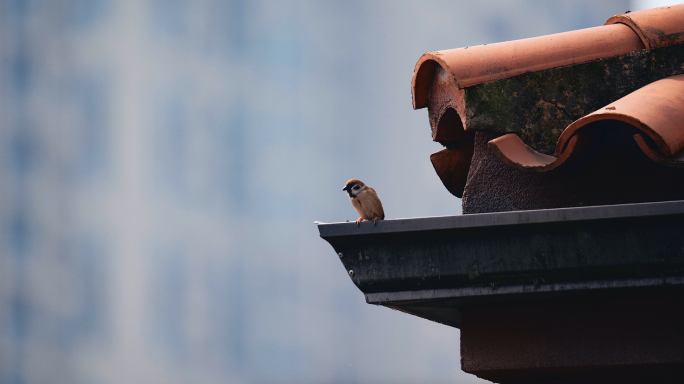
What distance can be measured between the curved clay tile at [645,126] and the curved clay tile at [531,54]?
304 mm

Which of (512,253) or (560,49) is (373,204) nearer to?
(560,49)

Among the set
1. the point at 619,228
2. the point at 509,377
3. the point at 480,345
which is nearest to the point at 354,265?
→ the point at 480,345

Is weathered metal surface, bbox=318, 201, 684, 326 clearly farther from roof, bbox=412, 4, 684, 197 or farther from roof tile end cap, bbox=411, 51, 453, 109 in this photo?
roof tile end cap, bbox=411, 51, 453, 109

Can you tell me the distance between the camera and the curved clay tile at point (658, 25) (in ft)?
8.86

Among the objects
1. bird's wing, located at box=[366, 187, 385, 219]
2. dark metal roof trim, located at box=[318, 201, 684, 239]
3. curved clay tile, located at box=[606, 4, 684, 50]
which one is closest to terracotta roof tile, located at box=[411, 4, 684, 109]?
curved clay tile, located at box=[606, 4, 684, 50]

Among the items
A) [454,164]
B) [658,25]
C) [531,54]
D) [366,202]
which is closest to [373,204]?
[366,202]

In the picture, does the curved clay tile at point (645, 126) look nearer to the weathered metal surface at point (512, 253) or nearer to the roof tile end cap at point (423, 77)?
the weathered metal surface at point (512, 253)

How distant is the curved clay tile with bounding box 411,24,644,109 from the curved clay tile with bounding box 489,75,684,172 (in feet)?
1.00

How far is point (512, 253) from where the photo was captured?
2.17 metres

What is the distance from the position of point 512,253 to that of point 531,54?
1072mm

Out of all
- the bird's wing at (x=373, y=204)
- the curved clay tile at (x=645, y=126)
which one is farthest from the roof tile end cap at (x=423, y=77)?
the bird's wing at (x=373, y=204)

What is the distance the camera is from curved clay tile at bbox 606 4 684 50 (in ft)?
8.86

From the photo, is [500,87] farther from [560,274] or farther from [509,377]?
[509,377]

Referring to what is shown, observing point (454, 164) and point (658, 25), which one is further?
point (454, 164)
